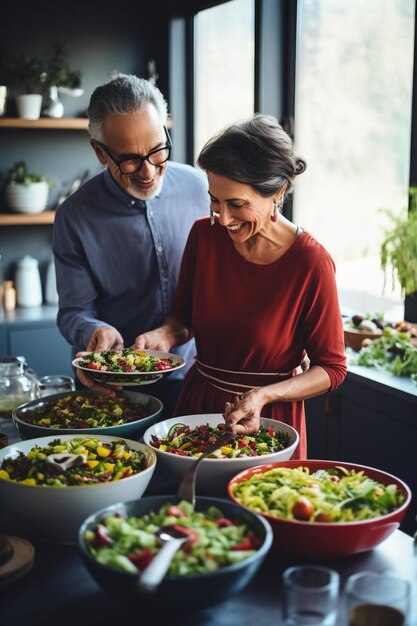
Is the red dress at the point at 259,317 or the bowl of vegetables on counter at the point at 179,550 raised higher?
the red dress at the point at 259,317

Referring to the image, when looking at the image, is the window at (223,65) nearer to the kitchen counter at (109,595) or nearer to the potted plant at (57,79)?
the potted plant at (57,79)

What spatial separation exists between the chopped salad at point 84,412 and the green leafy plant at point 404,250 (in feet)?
5.45

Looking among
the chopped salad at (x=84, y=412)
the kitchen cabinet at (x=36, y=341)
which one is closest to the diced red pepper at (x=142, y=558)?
the chopped salad at (x=84, y=412)

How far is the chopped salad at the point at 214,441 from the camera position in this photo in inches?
67.9

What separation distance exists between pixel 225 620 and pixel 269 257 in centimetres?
116

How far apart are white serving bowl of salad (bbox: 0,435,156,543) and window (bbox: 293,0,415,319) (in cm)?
218

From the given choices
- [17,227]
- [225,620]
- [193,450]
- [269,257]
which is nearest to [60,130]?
[17,227]

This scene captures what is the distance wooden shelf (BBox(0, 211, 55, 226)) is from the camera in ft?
15.8

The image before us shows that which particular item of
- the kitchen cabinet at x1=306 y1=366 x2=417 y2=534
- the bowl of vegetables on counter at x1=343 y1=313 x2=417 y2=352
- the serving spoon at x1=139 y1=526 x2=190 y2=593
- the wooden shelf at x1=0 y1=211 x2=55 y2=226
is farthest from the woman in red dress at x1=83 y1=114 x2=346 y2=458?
the wooden shelf at x1=0 y1=211 x2=55 y2=226

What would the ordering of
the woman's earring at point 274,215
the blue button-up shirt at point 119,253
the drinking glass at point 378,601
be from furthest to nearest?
the blue button-up shirt at point 119,253, the woman's earring at point 274,215, the drinking glass at point 378,601

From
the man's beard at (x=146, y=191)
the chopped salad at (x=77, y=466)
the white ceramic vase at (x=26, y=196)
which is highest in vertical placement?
the man's beard at (x=146, y=191)

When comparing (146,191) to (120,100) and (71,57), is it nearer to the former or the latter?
(120,100)

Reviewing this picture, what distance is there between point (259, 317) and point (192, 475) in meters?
0.75

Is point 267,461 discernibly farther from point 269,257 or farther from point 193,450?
point 269,257
